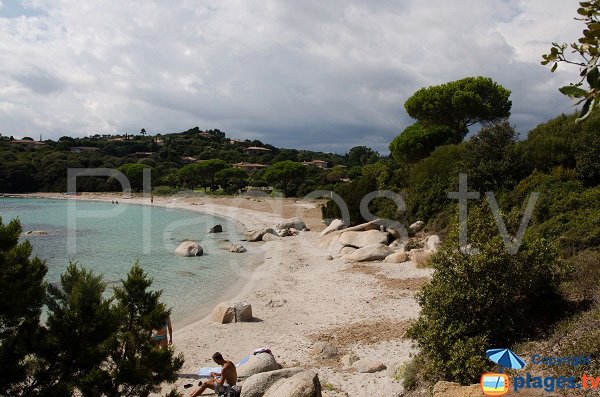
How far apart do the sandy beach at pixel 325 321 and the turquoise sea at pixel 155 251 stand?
1631 mm

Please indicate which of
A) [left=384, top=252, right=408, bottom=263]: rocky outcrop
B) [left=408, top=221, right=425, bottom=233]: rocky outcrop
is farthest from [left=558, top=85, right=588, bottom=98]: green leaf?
[left=408, top=221, right=425, bottom=233]: rocky outcrop

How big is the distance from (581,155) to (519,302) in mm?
12343

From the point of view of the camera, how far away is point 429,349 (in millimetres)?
7340

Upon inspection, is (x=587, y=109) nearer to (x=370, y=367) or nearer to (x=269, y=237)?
(x=370, y=367)

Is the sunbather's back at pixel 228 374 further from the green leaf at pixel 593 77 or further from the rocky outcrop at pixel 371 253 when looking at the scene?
the rocky outcrop at pixel 371 253

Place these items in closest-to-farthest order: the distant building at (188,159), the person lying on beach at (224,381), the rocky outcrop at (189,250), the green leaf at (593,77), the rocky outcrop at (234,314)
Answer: the green leaf at (593,77) < the person lying on beach at (224,381) < the rocky outcrop at (234,314) < the rocky outcrop at (189,250) < the distant building at (188,159)

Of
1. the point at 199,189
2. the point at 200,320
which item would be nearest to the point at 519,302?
the point at 200,320

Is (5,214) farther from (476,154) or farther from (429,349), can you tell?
(429,349)

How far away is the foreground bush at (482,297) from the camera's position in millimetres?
7230

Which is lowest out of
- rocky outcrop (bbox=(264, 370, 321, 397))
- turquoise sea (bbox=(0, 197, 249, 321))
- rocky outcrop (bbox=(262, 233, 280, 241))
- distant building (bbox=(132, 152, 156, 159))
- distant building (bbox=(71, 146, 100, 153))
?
turquoise sea (bbox=(0, 197, 249, 321))

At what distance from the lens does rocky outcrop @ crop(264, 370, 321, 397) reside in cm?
660

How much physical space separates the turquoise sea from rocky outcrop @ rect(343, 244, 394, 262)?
5.62 meters

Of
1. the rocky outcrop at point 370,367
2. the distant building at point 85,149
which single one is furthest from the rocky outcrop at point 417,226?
the distant building at point 85,149

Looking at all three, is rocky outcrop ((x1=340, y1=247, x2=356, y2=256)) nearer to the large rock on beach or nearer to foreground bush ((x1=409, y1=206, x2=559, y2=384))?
the large rock on beach
